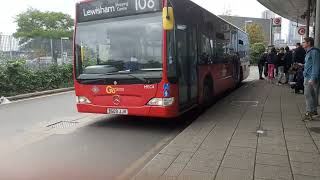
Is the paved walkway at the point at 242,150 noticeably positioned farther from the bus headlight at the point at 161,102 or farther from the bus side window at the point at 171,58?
the bus side window at the point at 171,58

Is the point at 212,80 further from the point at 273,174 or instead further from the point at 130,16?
the point at 273,174

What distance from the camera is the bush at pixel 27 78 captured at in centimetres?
1562

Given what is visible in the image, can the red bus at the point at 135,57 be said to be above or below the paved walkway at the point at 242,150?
above

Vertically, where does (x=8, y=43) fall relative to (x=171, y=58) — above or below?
above

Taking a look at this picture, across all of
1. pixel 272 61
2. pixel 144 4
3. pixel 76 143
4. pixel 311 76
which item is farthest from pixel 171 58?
pixel 272 61

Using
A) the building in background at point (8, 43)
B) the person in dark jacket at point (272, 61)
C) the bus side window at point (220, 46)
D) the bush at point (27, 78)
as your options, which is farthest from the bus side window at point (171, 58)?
the person in dark jacket at point (272, 61)

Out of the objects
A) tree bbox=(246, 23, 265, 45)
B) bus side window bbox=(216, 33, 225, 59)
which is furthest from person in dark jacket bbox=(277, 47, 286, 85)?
tree bbox=(246, 23, 265, 45)

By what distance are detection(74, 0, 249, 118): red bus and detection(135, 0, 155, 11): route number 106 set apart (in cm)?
2

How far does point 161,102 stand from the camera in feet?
26.9

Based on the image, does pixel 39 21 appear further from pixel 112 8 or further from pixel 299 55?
pixel 112 8

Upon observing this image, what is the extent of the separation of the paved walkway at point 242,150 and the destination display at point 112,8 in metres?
2.74

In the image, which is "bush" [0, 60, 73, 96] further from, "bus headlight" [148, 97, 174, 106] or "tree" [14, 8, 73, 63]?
"tree" [14, 8, 73, 63]

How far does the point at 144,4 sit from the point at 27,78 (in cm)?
1006

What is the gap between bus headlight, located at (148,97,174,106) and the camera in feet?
26.9
